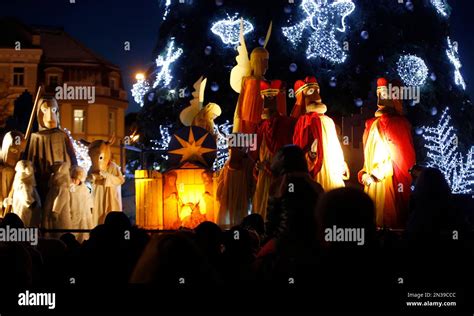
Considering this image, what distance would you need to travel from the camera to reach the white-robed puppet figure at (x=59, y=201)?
11391 millimetres

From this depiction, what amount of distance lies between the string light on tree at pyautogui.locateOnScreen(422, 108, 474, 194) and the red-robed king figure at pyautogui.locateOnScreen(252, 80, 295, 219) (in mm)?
12926

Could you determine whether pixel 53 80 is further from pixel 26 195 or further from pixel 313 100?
pixel 313 100

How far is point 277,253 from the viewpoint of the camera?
4.77 m

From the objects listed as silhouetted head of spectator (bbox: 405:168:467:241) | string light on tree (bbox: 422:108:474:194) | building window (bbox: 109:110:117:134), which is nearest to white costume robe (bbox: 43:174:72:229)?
silhouetted head of spectator (bbox: 405:168:467:241)

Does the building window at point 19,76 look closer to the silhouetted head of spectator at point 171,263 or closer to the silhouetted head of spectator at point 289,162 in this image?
the silhouetted head of spectator at point 289,162

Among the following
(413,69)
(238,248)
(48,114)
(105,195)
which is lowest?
(238,248)

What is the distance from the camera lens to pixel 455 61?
28172mm

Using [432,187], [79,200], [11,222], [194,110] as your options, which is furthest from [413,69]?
[432,187]

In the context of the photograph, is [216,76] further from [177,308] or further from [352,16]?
[177,308]

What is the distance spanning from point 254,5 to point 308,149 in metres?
16.8

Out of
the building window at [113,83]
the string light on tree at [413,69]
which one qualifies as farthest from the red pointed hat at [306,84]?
the building window at [113,83]

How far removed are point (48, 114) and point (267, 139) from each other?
11.8 feet

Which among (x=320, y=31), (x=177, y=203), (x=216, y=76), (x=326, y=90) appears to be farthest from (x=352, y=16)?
(x=177, y=203)

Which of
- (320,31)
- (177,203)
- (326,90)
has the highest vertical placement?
(320,31)
